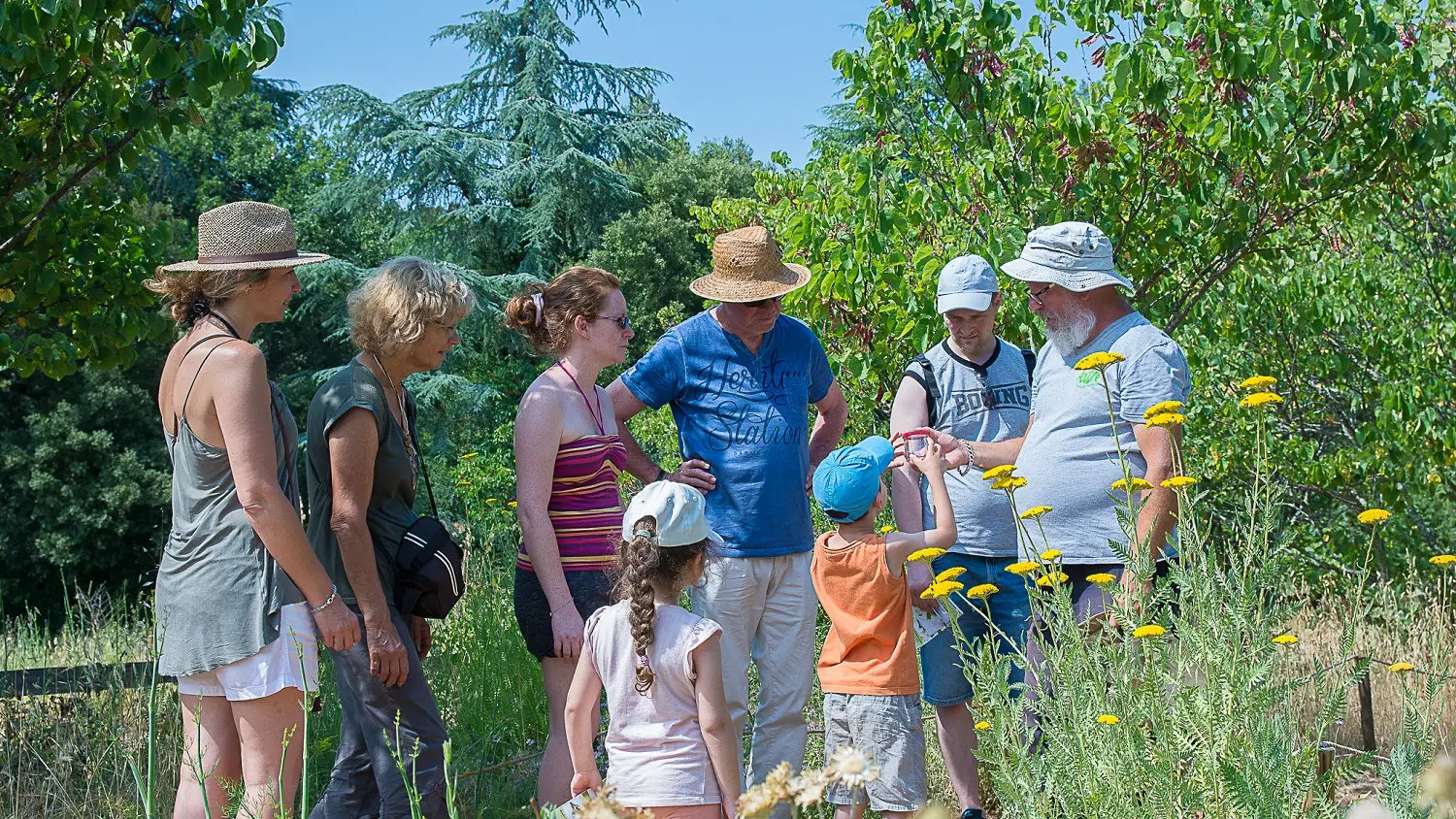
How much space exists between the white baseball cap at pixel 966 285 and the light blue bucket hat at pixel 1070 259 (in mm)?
302

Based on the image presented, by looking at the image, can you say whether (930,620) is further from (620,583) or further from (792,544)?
(620,583)

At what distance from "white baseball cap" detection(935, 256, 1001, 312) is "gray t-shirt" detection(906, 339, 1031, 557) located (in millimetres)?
183

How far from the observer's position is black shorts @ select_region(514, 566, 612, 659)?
3074mm

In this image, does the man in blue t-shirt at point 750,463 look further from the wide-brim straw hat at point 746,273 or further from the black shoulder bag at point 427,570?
the black shoulder bag at point 427,570

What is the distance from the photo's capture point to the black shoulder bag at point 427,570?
283 cm

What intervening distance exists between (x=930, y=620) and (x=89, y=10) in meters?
2.68

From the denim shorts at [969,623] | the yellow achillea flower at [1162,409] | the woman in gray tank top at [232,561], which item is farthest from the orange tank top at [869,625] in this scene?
the woman in gray tank top at [232,561]

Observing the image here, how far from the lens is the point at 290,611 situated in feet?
8.42

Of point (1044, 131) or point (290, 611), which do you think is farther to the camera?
point (1044, 131)

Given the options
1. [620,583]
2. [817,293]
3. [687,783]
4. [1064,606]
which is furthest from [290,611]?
[817,293]

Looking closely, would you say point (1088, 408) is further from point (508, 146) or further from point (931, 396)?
point (508, 146)

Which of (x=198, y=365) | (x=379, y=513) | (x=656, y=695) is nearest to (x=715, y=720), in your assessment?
(x=656, y=695)

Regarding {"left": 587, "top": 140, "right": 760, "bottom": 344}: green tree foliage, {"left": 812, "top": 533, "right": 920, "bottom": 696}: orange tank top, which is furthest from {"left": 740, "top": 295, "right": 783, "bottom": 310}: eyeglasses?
{"left": 587, "top": 140, "right": 760, "bottom": 344}: green tree foliage

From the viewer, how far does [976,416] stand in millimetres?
3533
